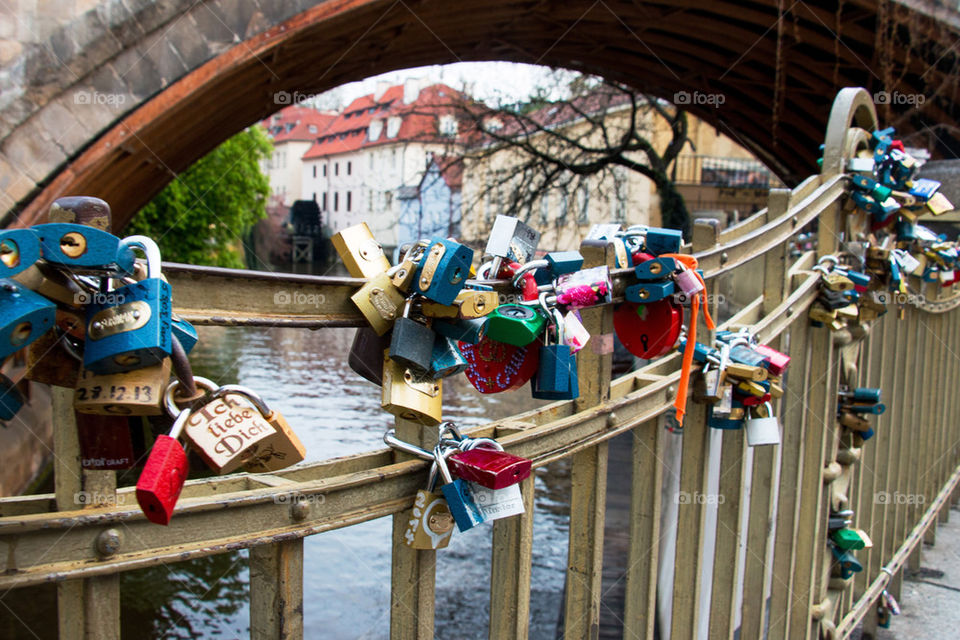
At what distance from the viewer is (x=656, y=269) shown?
6.24 ft

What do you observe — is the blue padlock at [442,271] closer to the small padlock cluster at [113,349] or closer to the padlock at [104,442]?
the small padlock cluster at [113,349]

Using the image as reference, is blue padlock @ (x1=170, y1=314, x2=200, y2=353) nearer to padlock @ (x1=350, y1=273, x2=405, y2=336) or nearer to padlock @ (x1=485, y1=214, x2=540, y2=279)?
padlock @ (x1=350, y1=273, x2=405, y2=336)

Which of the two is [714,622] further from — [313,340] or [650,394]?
[313,340]

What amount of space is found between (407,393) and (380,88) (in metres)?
49.2

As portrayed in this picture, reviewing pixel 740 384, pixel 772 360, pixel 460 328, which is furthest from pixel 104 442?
pixel 772 360

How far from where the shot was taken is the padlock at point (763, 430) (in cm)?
251

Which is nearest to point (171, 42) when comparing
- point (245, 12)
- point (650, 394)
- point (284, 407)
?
point (245, 12)

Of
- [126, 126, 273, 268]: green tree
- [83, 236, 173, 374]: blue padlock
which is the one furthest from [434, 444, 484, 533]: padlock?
[126, 126, 273, 268]: green tree

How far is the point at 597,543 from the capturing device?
192 centimetres

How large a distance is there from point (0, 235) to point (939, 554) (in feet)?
18.8

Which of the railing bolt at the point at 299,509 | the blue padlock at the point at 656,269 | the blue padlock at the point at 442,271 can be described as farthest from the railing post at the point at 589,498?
the railing bolt at the point at 299,509

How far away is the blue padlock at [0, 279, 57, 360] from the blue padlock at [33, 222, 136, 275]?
5cm

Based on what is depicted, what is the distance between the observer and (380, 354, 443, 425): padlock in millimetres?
1353

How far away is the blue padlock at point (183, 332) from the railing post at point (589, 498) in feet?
3.16
